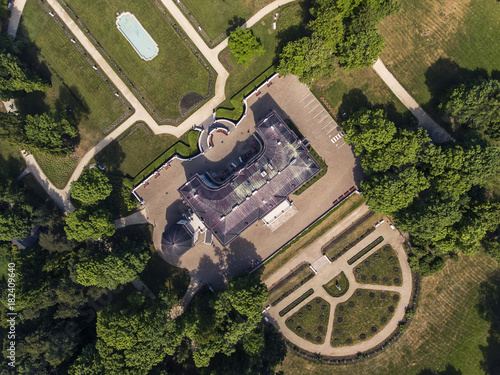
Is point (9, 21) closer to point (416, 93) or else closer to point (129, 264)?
point (129, 264)

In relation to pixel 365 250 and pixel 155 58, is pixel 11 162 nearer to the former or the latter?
pixel 155 58

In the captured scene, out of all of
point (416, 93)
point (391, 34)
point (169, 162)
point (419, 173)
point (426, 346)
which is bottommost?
point (426, 346)

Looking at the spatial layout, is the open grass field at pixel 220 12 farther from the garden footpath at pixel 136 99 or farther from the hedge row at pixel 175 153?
the hedge row at pixel 175 153

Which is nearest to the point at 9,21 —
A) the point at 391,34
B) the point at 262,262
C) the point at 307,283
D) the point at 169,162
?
the point at 169,162

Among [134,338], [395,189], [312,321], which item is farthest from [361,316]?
[134,338]

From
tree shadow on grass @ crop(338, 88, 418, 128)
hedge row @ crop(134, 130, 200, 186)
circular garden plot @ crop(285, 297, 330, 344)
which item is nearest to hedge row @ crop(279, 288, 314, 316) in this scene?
circular garden plot @ crop(285, 297, 330, 344)

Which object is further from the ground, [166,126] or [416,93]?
[166,126]

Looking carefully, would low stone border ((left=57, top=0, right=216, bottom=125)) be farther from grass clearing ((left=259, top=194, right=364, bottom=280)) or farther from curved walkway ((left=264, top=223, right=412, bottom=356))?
curved walkway ((left=264, top=223, right=412, bottom=356))

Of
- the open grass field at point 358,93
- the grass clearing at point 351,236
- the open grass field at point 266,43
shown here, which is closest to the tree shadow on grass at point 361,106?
the open grass field at point 358,93
